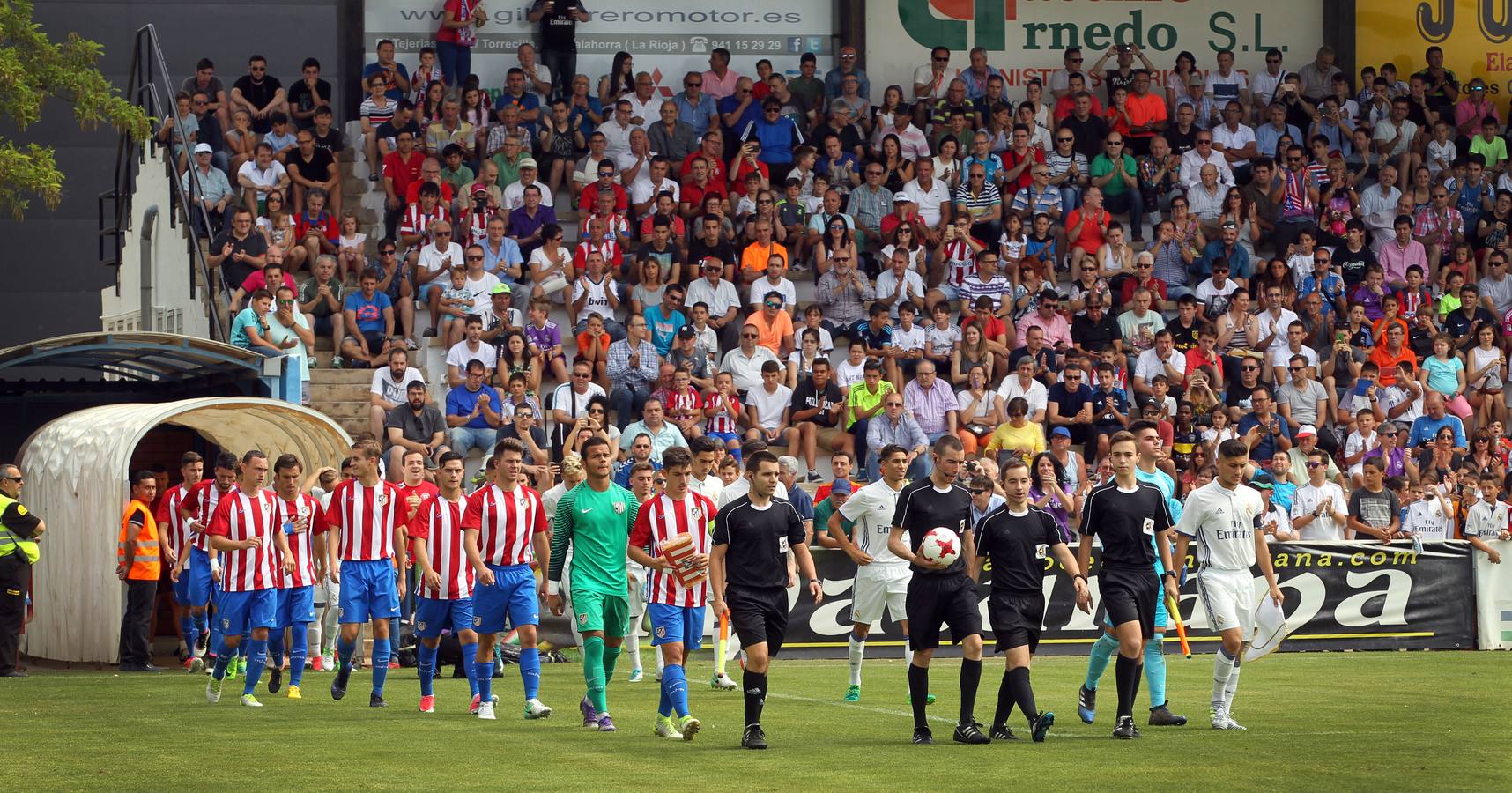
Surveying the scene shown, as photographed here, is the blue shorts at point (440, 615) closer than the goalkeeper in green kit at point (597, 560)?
No

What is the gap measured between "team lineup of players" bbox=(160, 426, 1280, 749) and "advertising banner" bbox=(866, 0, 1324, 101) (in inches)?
601

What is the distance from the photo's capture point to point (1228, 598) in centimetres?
1195

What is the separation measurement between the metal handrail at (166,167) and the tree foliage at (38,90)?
726 millimetres

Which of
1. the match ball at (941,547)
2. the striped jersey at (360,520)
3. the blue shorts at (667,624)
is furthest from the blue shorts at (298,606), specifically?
the match ball at (941,547)

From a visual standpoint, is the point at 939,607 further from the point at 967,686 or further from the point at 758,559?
the point at 758,559

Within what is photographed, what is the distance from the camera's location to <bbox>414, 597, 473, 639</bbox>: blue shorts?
1277cm

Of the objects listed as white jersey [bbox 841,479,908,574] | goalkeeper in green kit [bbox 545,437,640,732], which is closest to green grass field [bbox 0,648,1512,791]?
goalkeeper in green kit [bbox 545,437,640,732]

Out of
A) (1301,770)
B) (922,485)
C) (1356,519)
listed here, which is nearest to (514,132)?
(1356,519)

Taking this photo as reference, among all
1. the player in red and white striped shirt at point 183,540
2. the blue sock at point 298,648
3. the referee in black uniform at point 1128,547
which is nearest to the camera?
the referee in black uniform at point 1128,547

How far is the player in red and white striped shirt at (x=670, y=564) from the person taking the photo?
11141 millimetres

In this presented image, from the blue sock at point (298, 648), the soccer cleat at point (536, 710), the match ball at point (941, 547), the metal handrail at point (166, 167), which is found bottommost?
the soccer cleat at point (536, 710)

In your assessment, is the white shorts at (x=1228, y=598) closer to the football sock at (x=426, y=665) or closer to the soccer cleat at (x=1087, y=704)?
the soccer cleat at (x=1087, y=704)

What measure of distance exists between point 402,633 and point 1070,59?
46.8ft

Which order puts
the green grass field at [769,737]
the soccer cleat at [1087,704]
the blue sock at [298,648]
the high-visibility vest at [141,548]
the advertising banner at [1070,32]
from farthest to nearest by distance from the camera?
the advertising banner at [1070,32], the high-visibility vest at [141,548], the blue sock at [298,648], the soccer cleat at [1087,704], the green grass field at [769,737]
